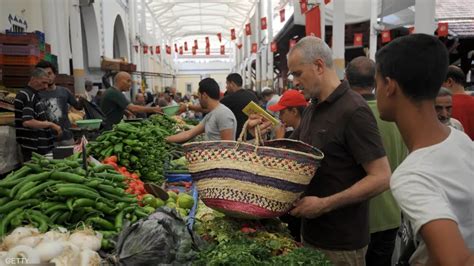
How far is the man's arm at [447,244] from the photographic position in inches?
41.4

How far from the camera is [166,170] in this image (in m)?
4.38

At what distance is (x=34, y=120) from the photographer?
5086 millimetres

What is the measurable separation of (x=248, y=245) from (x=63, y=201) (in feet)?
4.01

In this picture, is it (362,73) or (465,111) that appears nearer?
(362,73)

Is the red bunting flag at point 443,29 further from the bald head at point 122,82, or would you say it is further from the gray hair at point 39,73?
the gray hair at point 39,73

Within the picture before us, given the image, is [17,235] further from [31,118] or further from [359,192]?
[31,118]

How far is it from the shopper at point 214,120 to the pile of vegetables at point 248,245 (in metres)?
1.86

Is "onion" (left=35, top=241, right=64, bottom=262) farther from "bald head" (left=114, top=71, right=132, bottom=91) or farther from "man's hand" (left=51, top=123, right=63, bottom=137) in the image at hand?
"bald head" (left=114, top=71, right=132, bottom=91)

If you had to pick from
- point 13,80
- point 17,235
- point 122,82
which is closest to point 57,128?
point 122,82

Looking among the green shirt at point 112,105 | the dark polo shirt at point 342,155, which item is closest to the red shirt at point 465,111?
the dark polo shirt at point 342,155

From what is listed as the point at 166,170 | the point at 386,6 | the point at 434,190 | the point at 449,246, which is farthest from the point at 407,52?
the point at 386,6

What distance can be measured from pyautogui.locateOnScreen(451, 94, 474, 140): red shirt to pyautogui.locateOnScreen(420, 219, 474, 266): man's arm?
12.0ft

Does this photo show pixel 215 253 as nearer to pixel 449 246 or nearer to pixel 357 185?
pixel 357 185

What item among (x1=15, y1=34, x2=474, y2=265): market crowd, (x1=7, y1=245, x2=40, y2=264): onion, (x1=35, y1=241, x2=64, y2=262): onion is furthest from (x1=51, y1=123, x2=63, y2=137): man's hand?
(x1=7, y1=245, x2=40, y2=264): onion
